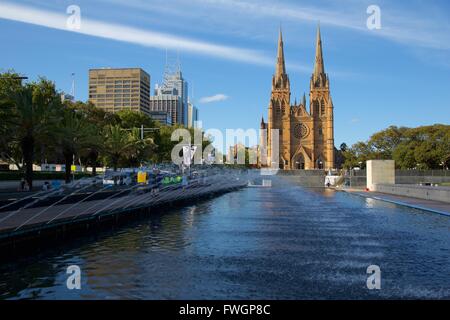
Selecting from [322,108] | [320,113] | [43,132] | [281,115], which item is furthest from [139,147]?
[322,108]

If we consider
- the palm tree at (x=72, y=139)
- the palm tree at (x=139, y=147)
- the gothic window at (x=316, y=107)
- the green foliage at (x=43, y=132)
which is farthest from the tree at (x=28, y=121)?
the gothic window at (x=316, y=107)

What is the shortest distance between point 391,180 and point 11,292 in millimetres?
41224

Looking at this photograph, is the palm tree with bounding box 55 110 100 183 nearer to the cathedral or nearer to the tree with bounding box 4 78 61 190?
the tree with bounding box 4 78 61 190

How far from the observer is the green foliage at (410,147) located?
8044 cm

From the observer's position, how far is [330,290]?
9055mm

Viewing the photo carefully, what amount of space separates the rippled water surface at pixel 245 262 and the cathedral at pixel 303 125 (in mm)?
130435

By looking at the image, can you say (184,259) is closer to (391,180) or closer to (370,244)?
(370,244)

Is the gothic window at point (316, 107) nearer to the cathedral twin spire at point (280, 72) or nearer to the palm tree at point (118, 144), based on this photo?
the cathedral twin spire at point (280, 72)

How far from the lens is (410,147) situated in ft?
284

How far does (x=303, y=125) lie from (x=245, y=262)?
143457 millimetres

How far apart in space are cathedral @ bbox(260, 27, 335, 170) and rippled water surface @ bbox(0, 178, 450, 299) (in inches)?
Result: 5135

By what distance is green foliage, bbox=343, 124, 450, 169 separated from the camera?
264 ft
